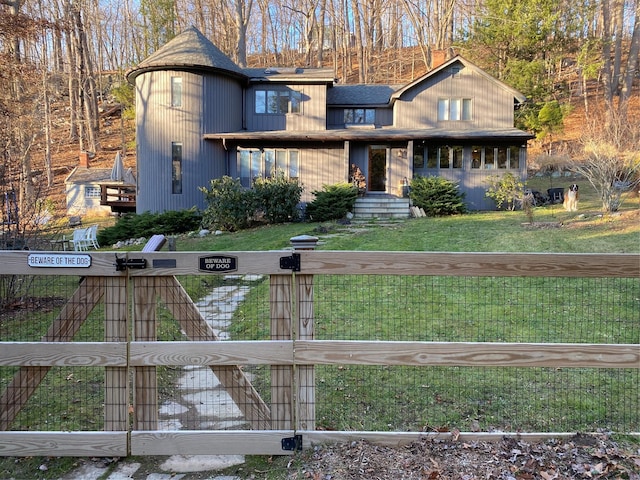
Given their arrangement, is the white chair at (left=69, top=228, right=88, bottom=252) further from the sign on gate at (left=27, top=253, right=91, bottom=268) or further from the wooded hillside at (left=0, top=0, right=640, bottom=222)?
the sign on gate at (left=27, top=253, right=91, bottom=268)

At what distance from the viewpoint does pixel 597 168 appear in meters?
14.6

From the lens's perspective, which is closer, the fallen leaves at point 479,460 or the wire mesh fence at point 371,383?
the fallen leaves at point 479,460

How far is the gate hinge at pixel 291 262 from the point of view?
10.1 ft

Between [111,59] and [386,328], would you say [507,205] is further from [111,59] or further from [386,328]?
[111,59]

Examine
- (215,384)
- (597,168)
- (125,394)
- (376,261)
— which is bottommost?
(215,384)

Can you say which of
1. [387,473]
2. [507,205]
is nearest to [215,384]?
[387,473]

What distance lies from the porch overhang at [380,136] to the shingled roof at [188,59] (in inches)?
107

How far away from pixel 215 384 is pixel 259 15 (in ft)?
158

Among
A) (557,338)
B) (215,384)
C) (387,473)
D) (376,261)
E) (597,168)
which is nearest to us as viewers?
(387,473)

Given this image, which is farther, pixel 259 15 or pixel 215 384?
pixel 259 15

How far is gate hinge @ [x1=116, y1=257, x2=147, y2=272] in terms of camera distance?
3.11 meters

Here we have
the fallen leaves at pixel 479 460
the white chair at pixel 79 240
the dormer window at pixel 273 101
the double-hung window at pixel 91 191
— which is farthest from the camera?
the double-hung window at pixel 91 191

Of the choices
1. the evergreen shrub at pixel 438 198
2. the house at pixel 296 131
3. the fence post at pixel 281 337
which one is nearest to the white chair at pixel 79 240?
the house at pixel 296 131

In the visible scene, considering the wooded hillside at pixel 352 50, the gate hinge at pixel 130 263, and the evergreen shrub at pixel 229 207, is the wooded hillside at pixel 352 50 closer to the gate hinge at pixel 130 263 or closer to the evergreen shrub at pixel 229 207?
the evergreen shrub at pixel 229 207
